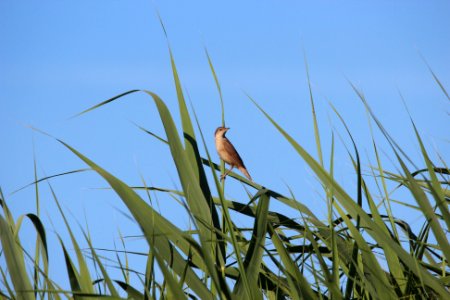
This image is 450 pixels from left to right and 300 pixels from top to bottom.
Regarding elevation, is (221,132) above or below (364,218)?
above

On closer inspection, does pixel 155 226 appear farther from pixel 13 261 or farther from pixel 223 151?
pixel 223 151

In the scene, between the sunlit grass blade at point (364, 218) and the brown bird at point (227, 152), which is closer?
the sunlit grass blade at point (364, 218)

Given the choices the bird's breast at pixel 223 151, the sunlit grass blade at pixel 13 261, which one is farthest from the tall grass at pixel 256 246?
the bird's breast at pixel 223 151

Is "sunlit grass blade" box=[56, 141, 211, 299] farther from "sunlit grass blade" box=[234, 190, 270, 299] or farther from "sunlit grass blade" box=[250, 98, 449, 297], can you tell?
"sunlit grass blade" box=[250, 98, 449, 297]

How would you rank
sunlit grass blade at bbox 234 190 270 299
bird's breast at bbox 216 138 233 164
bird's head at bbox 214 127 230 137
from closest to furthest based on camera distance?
sunlit grass blade at bbox 234 190 270 299 < bird's breast at bbox 216 138 233 164 < bird's head at bbox 214 127 230 137

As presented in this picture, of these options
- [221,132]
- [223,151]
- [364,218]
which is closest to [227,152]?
[223,151]

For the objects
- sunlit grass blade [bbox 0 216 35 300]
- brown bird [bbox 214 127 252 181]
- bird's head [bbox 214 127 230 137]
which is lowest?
sunlit grass blade [bbox 0 216 35 300]

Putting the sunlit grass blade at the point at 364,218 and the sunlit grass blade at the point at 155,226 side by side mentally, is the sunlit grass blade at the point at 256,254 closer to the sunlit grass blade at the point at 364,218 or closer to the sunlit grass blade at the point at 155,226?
the sunlit grass blade at the point at 155,226

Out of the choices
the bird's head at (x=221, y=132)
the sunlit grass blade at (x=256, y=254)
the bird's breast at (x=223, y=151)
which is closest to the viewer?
the sunlit grass blade at (x=256, y=254)

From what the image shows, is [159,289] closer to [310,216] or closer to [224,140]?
[310,216]

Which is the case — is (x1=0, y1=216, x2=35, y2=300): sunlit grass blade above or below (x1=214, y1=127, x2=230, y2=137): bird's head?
below

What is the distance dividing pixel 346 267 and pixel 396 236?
0.25 meters

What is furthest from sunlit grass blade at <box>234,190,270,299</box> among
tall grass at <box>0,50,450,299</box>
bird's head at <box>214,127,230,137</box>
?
bird's head at <box>214,127,230,137</box>

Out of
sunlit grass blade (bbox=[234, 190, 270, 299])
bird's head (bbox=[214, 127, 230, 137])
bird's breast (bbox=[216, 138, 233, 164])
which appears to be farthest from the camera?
bird's head (bbox=[214, 127, 230, 137])
